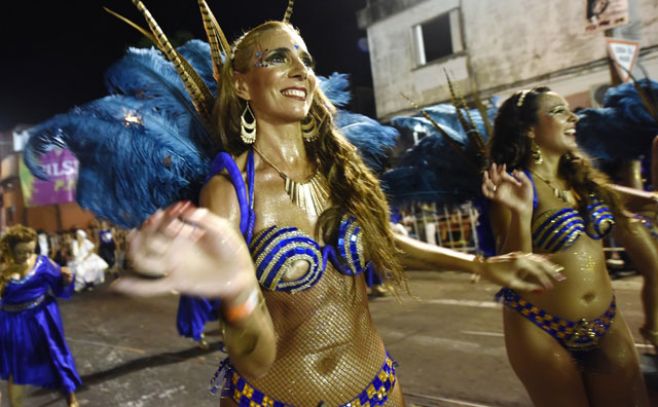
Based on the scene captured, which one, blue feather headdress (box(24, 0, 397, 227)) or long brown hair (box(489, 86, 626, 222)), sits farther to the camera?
long brown hair (box(489, 86, 626, 222))

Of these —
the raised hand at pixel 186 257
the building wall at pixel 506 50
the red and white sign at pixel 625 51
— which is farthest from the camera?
the building wall at pixel 506 50

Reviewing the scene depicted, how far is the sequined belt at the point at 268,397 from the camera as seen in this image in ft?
5.19

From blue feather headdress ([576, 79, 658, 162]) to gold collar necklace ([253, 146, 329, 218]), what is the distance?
12.4 ft

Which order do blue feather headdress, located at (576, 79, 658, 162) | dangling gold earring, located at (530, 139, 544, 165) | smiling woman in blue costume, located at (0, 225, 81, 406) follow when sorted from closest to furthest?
dangling gold earring, located at (530, 139, 544, 165)
blue feather headdress, located at (576, 79, 658, 162)
smiling woman in blue costume, located at (0, 225, 81, 406)

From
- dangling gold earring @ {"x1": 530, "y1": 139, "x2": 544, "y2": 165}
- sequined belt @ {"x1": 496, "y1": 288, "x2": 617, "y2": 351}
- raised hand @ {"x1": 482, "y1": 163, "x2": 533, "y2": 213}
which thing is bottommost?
sequined belt @ {"x1": 496, "y1": 288, "x2": 617, "y2": 351}

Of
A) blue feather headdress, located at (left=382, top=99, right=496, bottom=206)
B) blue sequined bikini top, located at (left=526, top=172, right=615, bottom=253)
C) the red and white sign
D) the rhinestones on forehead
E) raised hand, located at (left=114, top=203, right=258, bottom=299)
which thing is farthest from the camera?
the red and white sign

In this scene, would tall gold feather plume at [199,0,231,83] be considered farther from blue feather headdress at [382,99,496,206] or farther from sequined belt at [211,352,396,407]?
blue feather headdress at [382,99,496,206]

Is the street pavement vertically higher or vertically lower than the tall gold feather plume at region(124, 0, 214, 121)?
lower

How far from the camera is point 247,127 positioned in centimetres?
183

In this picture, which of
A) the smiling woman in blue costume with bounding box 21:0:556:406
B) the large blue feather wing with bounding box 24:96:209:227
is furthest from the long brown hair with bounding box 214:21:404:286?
the large blue feather wing with bounding box 24:96:209:227

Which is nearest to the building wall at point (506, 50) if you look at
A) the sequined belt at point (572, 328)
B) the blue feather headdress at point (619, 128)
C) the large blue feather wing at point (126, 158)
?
the blue feather headdress at point (619, 128)

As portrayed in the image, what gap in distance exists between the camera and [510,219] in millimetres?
2381

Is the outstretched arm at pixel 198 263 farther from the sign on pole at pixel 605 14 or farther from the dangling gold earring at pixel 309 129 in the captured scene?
the sign on pole at pixel 605 14

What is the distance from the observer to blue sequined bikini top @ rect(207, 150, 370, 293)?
1.57m
